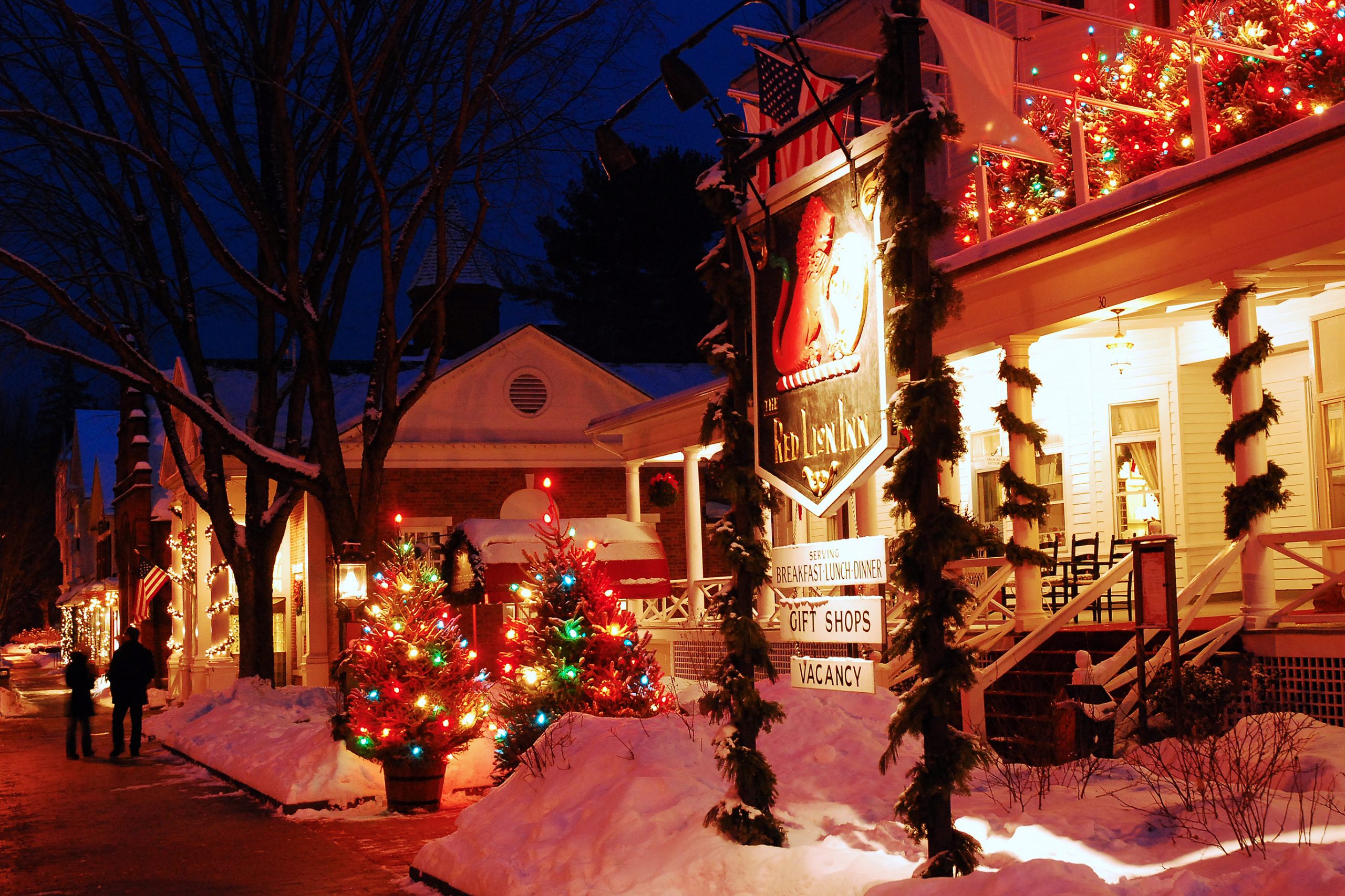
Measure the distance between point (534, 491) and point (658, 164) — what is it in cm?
2567

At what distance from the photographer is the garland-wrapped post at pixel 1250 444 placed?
11695 mm

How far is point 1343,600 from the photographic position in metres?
12.5

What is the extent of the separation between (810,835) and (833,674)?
1.65 m

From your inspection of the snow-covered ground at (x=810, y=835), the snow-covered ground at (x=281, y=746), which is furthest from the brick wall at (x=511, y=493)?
the snow-covered ground at (x=810, y=835)

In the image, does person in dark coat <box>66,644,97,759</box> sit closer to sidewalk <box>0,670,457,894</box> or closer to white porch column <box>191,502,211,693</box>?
sidewalk <box>0,670,457,894</box>

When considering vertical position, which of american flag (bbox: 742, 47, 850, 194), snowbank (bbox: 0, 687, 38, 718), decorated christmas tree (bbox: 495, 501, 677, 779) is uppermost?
american flag (bbox: 742, 47, 850, 194)

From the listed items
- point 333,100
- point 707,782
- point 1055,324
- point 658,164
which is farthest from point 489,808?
point 658,164

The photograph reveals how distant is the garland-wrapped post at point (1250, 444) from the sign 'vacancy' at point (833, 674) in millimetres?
5573

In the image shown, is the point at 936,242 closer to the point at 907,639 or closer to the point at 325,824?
the point at 325,824

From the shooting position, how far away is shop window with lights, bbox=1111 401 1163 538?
54.0 ft

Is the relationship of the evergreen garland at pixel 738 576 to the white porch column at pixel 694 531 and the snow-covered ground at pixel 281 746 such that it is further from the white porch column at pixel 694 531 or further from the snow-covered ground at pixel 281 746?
the white porch column at pixel 694 531

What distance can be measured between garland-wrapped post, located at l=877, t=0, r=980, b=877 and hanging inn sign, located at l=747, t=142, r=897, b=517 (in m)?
0.20

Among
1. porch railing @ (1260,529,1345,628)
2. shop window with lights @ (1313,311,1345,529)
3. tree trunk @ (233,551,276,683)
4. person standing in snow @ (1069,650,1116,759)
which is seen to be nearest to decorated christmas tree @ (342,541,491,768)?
person standing in snow @ (1069,650,1116,759)

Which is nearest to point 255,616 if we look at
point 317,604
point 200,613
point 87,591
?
point 317,604
